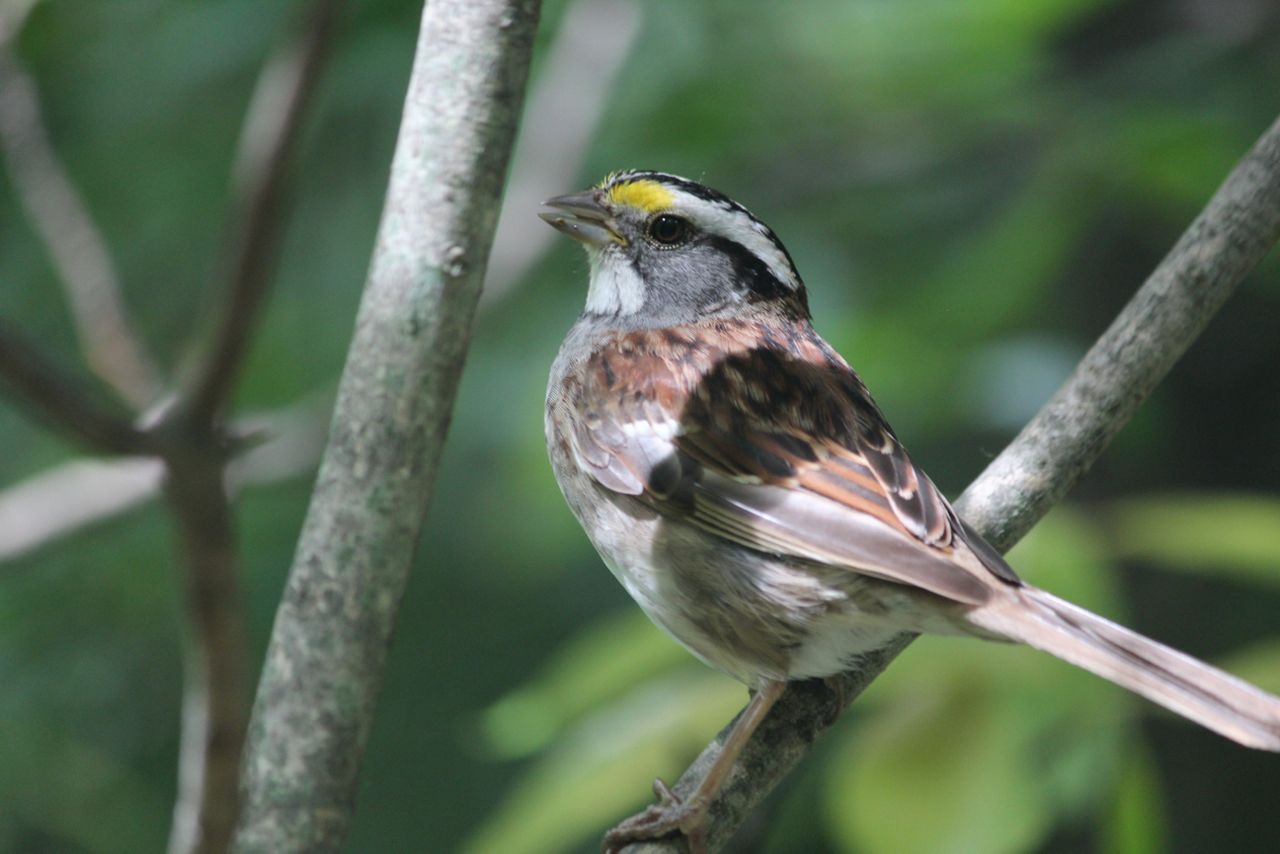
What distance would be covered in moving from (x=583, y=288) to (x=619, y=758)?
103 inches

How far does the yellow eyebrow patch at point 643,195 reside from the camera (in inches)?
146

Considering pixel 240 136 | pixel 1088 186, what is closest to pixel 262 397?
pixel 240 136

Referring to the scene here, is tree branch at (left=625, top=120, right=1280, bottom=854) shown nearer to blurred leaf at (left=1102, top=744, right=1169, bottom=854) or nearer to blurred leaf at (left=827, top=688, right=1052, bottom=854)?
blurred leaf at (left=827, top=688, right=1052, bottom=854)

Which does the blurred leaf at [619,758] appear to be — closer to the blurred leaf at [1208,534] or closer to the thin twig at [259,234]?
the blurred leaf at [1208,534]

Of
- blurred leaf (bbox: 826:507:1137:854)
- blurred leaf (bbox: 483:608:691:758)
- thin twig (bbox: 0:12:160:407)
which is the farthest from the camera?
thin twig (bbox: 0:12:160:407)

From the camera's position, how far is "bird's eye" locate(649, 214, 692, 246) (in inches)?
147

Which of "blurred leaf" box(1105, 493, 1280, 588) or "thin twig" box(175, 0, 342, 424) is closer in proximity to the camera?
"thin twig" box(175, 0, 342, 424)

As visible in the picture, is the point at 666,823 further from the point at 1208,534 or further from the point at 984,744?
the point at 1208,534

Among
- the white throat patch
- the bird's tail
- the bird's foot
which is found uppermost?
the white throat patch

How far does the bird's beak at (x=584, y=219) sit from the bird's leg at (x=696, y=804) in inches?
52.9

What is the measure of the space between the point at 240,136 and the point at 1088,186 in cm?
330

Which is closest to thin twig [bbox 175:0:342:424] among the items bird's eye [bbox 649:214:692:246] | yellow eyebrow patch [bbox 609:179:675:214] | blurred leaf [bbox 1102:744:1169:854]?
yellow eyebrow patch [bbox 609:179:675:214]

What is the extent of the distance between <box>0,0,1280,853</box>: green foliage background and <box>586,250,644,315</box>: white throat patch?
Result: 2.54 ft

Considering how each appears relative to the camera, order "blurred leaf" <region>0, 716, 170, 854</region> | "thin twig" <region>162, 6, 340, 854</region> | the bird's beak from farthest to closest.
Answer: "blurred leaf" <region>0, 716, 170, 854</region> < the bird's beak < "thin twig" <region>162, 6, 340, 854</region>
